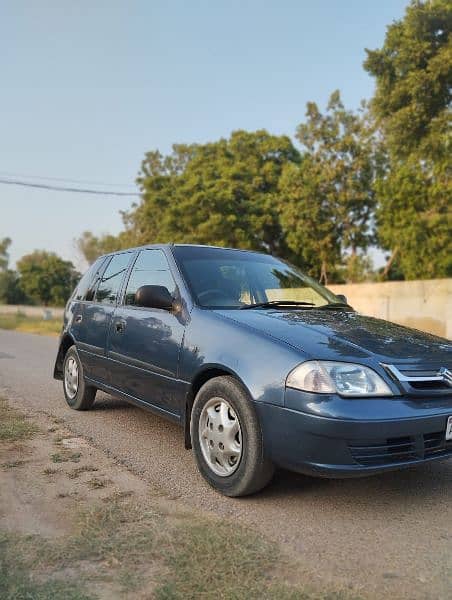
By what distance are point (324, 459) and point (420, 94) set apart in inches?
553

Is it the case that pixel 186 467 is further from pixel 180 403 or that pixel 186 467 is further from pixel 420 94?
pixel 420 94

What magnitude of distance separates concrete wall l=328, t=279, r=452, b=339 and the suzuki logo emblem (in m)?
13.8

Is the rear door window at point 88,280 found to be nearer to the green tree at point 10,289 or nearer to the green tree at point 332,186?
the green tree at point 332,186

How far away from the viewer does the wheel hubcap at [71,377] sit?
5.93 metres

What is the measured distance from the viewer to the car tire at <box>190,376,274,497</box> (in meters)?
3.27

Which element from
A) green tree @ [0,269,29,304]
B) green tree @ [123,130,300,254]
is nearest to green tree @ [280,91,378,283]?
green tree @ [123,130,300,254]

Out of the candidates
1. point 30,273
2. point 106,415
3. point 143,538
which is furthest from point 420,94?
point 30,273

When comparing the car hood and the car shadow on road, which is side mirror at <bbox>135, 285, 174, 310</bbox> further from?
the car shadow on road

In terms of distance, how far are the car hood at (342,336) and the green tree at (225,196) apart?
87.9 ft

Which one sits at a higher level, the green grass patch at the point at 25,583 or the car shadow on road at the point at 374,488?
the car shadow on road at the point at 374,488

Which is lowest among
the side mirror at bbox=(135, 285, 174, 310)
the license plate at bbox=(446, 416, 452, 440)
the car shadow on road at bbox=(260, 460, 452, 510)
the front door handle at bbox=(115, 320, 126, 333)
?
the car shadow on road at bbox=(260, 460, 452, 510)

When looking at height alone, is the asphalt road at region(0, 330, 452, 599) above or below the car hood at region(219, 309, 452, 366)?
below

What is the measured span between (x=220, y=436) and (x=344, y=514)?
836mm

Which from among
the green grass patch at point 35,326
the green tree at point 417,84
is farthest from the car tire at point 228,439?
the green grass patch at point 35,326
